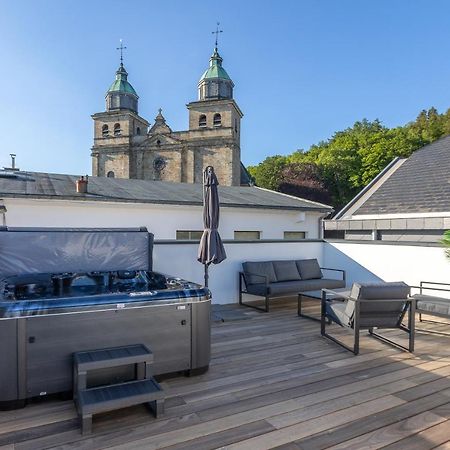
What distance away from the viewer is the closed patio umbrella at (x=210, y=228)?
5043 millimetres

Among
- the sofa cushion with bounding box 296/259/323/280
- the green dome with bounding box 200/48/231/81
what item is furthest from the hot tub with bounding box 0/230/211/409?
the green dome with bounding box 200/48/231/81

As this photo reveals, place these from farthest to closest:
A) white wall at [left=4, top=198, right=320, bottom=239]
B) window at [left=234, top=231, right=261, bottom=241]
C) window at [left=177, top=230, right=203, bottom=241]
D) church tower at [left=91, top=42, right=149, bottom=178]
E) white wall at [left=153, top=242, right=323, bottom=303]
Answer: church tower at [left=91, top=42, right=149, bottom=178]
window at [left=234, top=231, right=261, bottom=241]
window at [left=177, top=230, right=203, bottom=241]
white wall at [left=4, top=198, right=320, bottom=239]
white wall at [left=153, top=242, right=323, bottom=303]

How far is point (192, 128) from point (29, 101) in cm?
2709

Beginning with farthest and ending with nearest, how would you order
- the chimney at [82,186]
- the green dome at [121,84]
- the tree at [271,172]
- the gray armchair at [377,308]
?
the green dome at [121,84] → the tree at [271,172] → the chimney at [82,186] → the gray armchair at [377,308]

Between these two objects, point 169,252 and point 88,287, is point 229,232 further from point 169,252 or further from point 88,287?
point 88,287

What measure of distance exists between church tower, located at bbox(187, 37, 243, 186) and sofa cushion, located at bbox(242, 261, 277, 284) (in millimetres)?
28712

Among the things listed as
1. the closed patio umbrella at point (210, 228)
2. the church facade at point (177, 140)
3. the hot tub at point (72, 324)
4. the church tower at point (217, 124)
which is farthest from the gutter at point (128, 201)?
the church tower at point (217, 124)

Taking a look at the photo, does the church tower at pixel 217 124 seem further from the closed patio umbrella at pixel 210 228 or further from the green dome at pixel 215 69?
the closed patio umbrella at pixel 210 228

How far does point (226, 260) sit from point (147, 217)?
3175 millimetres

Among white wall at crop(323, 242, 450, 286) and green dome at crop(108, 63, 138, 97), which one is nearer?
white wall at crop(323, 242, 450, 286)

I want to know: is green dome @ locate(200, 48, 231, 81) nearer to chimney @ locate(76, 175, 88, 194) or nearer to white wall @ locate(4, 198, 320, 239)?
white wall @ locate(4, 198, 320, 239)

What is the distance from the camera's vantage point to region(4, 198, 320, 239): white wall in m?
7.36

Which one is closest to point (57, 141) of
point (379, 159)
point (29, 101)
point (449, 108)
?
point (29, 101)

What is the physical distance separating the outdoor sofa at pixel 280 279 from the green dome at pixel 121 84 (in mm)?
39450
